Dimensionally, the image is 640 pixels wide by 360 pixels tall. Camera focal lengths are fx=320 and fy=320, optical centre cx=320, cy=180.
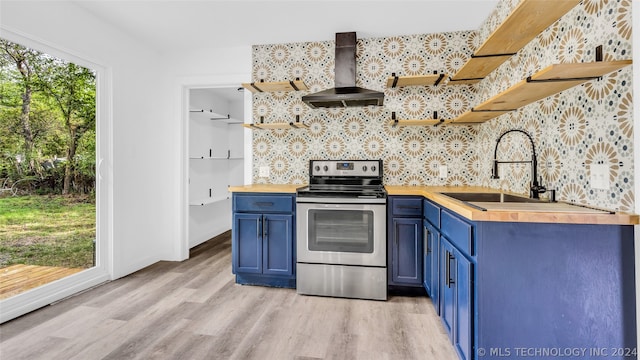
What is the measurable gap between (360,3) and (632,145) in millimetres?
2059

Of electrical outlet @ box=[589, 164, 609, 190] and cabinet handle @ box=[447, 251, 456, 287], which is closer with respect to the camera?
electrical outlet @ box=[589, 164, 609, 190]

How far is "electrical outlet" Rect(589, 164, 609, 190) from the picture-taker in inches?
59.3

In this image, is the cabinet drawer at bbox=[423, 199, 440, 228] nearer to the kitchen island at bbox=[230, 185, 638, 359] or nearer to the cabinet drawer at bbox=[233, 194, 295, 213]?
the kitchen island at bbox=[230, 185, 638, 359]

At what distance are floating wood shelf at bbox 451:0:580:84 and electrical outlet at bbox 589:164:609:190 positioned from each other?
84 centimetres

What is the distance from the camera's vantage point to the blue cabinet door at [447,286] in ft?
6.04

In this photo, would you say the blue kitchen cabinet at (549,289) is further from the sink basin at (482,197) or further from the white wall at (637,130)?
the sink basin at (482,197)

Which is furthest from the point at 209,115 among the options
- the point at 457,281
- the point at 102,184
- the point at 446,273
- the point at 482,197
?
the point at 457,281

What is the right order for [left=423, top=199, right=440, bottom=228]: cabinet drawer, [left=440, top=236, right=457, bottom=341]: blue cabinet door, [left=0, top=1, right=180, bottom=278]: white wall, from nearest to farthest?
[left=440, top=236, right=457, bottom=341]: blue cabinet door → [left=423, top=199, right=440, bottom=228]: cabinet drawer → [left=0, top=1, right=180, bottom=278]: white wall

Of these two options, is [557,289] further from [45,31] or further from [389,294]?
[45,31]

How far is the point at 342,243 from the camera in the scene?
2670 millimetres

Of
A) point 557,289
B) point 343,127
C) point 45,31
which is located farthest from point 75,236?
point 557,289

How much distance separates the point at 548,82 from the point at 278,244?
224 cm

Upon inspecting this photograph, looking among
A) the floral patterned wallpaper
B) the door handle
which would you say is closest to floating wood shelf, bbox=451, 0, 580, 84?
the floral patterned wallpaper

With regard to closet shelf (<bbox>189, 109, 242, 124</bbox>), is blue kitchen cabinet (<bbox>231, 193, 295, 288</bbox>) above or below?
below
